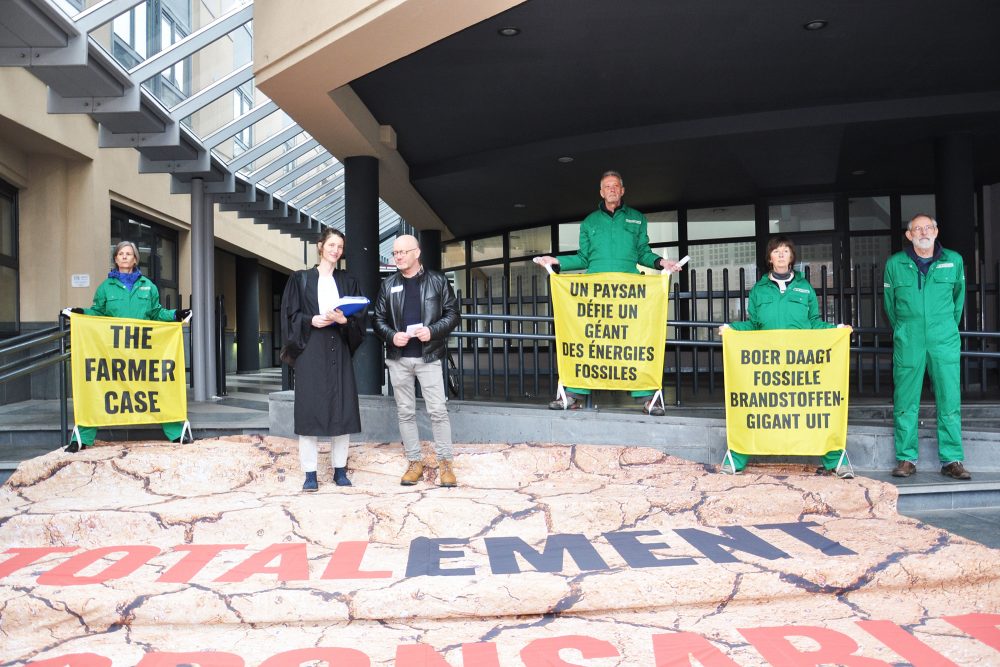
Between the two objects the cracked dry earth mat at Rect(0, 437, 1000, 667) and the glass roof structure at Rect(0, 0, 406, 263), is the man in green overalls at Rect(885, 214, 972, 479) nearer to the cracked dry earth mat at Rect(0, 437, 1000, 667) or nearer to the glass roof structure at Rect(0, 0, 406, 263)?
the cracked dry earth mat at Rect(0, 437, 1000, 667)

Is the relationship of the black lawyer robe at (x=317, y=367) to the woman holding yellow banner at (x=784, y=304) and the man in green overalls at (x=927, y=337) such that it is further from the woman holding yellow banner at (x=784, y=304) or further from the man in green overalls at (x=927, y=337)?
the man in green overalls at (x=927, y=337)

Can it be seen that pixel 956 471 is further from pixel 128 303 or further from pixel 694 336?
pixel 128 303

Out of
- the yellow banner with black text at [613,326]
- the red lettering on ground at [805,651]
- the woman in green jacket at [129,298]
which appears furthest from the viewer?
the woman in green jacket at [129,298]

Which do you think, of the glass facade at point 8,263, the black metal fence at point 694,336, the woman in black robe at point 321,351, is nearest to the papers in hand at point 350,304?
the woman in black robe at point 321,351

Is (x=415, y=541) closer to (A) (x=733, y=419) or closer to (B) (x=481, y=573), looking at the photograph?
(B) (x=481, y=573)

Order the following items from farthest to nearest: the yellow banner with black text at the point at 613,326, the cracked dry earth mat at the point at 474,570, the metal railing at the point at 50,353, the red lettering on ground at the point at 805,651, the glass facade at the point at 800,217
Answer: the glass facade at the point at 800,217 < the yellow banner with black text at the point at 613,326 < the metal railing at the point at 50,353 < the cracked dry earth mat at the point at 474,570 < the red lettering on ground at the point at 805,651

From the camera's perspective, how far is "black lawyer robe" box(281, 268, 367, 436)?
4.97 m

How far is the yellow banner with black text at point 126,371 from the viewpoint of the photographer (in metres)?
5.61

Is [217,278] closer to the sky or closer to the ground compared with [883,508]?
closer to the sky

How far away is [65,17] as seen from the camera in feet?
19.0

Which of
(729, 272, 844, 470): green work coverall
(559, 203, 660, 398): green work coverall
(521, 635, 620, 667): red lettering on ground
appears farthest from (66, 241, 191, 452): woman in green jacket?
(729, 272, 844, 470): green work coverall

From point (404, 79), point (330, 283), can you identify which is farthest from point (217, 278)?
point (330, 283)

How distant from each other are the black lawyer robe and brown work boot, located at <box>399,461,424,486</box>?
47cm

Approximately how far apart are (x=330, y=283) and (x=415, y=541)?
1.95 m
